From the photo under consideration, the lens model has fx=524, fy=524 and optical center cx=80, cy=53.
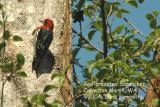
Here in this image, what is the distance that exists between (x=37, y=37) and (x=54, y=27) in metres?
0.18

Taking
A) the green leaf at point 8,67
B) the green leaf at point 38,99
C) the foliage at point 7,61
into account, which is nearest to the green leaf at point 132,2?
the foliage at point 7,61

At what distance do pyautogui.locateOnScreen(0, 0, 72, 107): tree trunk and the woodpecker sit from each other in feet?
0.10

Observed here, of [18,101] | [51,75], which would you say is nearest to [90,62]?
[51,75]

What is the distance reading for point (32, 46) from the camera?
276cm

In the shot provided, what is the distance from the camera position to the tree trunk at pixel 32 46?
8.65 feet

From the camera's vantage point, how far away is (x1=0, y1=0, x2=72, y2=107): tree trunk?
8.65 ft

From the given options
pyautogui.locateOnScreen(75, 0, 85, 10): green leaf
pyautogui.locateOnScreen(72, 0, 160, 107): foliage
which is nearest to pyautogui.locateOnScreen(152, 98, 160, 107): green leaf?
pyautogui.locateOnScreen(72, 0, 160, 107): foliage

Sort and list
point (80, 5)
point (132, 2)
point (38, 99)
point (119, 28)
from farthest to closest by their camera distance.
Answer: point (80, 5) < point (132, 2) < point (119, 28) < point (38, 99)

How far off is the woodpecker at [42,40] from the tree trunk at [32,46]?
1.2 inches

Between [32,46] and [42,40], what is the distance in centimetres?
8

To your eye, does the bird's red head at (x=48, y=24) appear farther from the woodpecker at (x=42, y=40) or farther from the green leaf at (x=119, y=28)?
the green leaf at (x=119, y=28)

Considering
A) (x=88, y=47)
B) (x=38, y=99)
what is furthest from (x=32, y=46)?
(x=88, y=47)

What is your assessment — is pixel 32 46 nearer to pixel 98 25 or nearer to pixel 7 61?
pixel 7 61

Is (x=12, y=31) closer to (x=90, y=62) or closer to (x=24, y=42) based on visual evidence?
(x=24, y=42)
